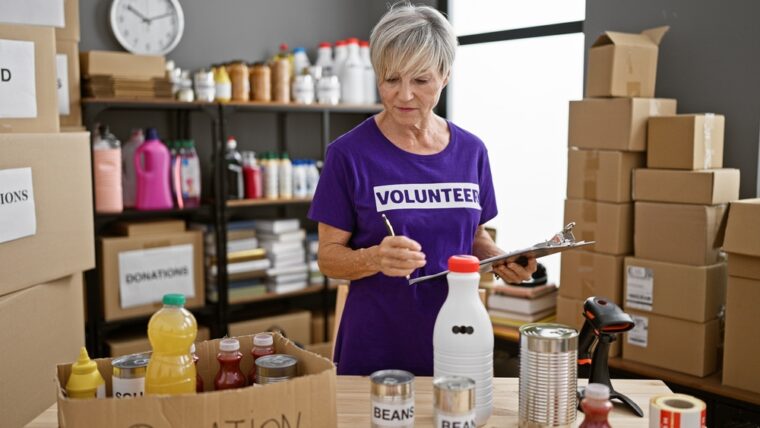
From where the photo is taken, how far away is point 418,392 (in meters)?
1.38

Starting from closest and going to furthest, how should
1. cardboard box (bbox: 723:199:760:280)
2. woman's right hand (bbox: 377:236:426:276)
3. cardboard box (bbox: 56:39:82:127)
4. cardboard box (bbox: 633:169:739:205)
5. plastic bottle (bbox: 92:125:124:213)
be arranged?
woman's right hand (bbox: 377:236:426:276) < cardboard box (bbox: 723:199:760:280) < cardboard box (bbox: 633:169:739:205) < cardboard box (bbox: 56:39:82:127) < plastic bottle (bbox: 92:125:124:213)

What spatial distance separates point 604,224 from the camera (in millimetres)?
2711

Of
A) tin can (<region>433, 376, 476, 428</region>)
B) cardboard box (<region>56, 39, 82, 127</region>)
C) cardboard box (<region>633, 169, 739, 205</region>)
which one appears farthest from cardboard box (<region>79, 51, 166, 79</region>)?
tin can (<region>433, 376, 476, 428</region>)

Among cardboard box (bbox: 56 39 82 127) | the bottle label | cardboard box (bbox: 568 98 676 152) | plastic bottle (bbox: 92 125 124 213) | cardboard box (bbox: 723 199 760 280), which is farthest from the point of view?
plastic bottle (bbox: 92 125 124 213)

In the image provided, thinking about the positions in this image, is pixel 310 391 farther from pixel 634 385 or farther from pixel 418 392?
pixel 634 385

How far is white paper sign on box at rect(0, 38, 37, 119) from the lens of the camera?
197 cm

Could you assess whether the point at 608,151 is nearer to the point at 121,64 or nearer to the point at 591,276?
the point at 591,276

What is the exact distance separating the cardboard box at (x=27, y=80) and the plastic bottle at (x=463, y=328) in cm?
145

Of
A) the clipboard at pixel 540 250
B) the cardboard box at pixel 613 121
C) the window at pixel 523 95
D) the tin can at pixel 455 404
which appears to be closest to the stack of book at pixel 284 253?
the window at pixel 523 95

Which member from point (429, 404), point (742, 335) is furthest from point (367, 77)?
point (429, 404)

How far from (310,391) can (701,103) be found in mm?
2301

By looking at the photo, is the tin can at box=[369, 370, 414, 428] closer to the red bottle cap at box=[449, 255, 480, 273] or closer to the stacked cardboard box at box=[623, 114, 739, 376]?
the red bottle cap at box=[449, 255, 480, 273]

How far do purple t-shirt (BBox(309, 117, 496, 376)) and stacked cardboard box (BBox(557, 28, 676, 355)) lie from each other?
1174 mm

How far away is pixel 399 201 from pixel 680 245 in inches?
52.8
